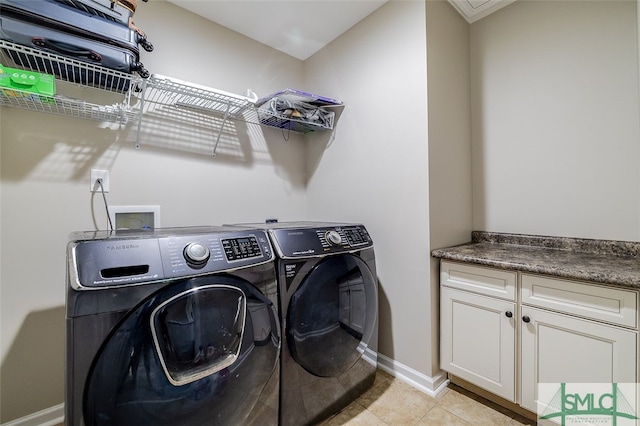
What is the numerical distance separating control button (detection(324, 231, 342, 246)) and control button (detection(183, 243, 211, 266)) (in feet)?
1.88

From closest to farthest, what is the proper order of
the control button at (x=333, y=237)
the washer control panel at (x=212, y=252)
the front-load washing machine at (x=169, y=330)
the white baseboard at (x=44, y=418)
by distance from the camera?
the front-load washing machine at (x=169, y=330)
the washer control panel at (x=212, y=252)
the white baseboard at (x=44, y=418)
the control button at (x=333, y=237)

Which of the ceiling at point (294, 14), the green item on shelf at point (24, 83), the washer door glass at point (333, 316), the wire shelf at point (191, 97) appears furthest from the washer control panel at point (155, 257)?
the ceiling at point (294, 14)

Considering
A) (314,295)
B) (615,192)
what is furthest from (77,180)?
(615,192)

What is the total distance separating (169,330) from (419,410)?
1282mm

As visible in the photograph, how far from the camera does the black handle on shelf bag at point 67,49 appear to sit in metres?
1.02

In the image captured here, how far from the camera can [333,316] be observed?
1.29m

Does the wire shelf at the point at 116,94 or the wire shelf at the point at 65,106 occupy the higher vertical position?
the wire shelf at the point at 116,94

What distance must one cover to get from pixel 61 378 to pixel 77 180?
954mm

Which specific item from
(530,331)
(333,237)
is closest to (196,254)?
(333,237)

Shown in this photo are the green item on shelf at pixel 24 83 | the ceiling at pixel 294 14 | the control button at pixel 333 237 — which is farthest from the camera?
the ceiling at pixel 294 14

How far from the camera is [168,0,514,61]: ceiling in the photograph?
1.65 meters

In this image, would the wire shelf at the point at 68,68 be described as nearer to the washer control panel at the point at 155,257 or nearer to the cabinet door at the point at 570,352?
the washer control panel at the point at 155,257

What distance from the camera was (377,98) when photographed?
1725mm

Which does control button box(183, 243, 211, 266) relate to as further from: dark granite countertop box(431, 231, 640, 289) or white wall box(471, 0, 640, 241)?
white wall box(471, 0, 640, 241)
